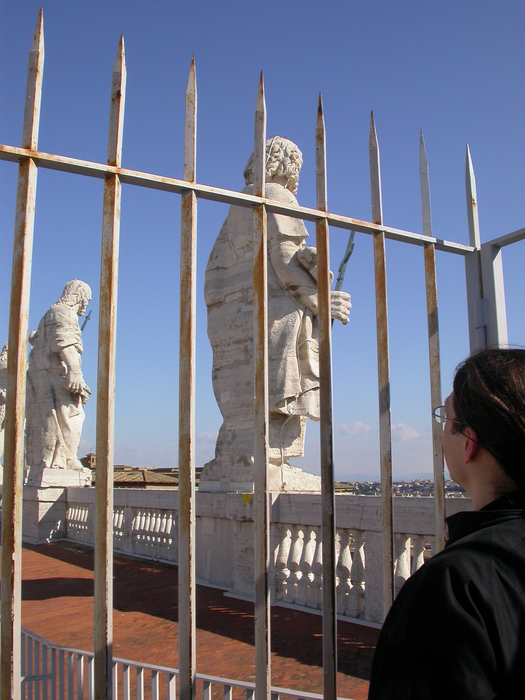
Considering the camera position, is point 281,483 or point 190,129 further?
point 281,483

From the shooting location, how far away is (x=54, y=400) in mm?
13086

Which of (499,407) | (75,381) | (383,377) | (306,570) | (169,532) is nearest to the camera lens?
(499,407)

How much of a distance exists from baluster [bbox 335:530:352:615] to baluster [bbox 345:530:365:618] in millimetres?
51

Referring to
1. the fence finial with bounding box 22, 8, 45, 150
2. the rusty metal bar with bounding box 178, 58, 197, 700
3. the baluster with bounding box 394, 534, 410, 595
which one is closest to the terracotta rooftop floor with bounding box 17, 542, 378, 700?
the baluster with bounding box 394, 534, 410, 595

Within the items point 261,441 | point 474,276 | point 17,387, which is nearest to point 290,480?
point 474,276

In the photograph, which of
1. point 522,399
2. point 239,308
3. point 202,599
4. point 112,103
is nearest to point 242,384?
point 239,308

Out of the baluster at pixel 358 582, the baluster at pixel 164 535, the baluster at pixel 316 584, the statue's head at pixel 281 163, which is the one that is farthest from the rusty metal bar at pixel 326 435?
the baluster at pixel 164 535

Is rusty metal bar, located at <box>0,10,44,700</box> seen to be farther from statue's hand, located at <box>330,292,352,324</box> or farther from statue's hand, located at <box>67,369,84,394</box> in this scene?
statue's hand, located at <box>67,369,84,394</box>

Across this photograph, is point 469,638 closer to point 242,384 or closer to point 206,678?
point 206,678

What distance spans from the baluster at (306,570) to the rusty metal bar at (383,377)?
355 centimetres

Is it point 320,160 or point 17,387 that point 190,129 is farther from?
point 17,387

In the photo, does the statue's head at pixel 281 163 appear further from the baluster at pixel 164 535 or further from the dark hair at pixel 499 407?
the dark hair at pixel 499 407

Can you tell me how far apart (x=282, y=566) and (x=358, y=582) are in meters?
0.93

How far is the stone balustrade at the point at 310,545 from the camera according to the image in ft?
16.1
